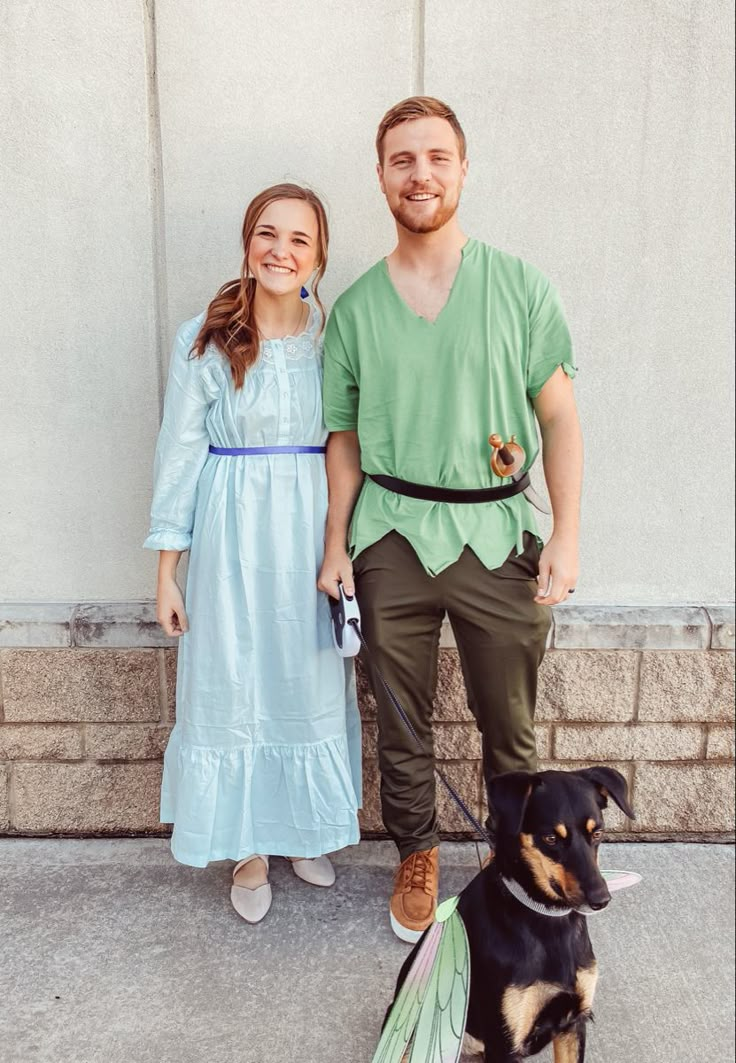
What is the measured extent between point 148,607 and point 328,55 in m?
1.85

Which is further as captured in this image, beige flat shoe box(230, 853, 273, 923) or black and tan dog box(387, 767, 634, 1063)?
beige flat shoe box(230, 853, 273, 923)

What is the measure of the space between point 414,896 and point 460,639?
785mm

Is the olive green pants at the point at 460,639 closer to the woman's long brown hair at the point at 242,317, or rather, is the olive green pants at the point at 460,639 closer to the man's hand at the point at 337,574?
the man's hand at the point at 337,574

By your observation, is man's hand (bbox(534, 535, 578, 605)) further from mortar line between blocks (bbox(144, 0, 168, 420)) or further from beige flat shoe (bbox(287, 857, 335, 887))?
mortar line between blocks (bbox(144, 0, 168, 420))

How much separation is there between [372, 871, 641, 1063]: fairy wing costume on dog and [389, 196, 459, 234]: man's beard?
62.4 inches

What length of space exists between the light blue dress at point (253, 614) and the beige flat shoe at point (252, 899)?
0.19 metres

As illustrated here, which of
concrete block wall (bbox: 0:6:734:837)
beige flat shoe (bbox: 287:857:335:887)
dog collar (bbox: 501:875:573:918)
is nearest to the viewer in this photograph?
dog collar (bbox: 501:875:573:918)

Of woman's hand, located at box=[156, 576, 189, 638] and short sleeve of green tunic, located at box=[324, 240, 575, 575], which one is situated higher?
short sleeve of green tunic, located at box=[324, 240, 575, 575]

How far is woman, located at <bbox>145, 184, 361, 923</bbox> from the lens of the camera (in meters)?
2.46

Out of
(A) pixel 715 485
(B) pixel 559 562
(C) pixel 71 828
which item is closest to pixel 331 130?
(B) pixel 559 562

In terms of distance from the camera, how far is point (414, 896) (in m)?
2.62

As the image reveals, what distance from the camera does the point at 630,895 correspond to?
9.26 ft

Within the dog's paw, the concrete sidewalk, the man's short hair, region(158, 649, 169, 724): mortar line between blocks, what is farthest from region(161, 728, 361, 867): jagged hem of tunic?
the man's short hair

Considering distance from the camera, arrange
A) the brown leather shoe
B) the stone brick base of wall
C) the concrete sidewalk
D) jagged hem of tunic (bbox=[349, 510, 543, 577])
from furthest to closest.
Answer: the stone brick base of wall
the brown leather shoe
jagged hem of tunic (bbox=[349, 510, 543, 577])
the concrete sidewalk
